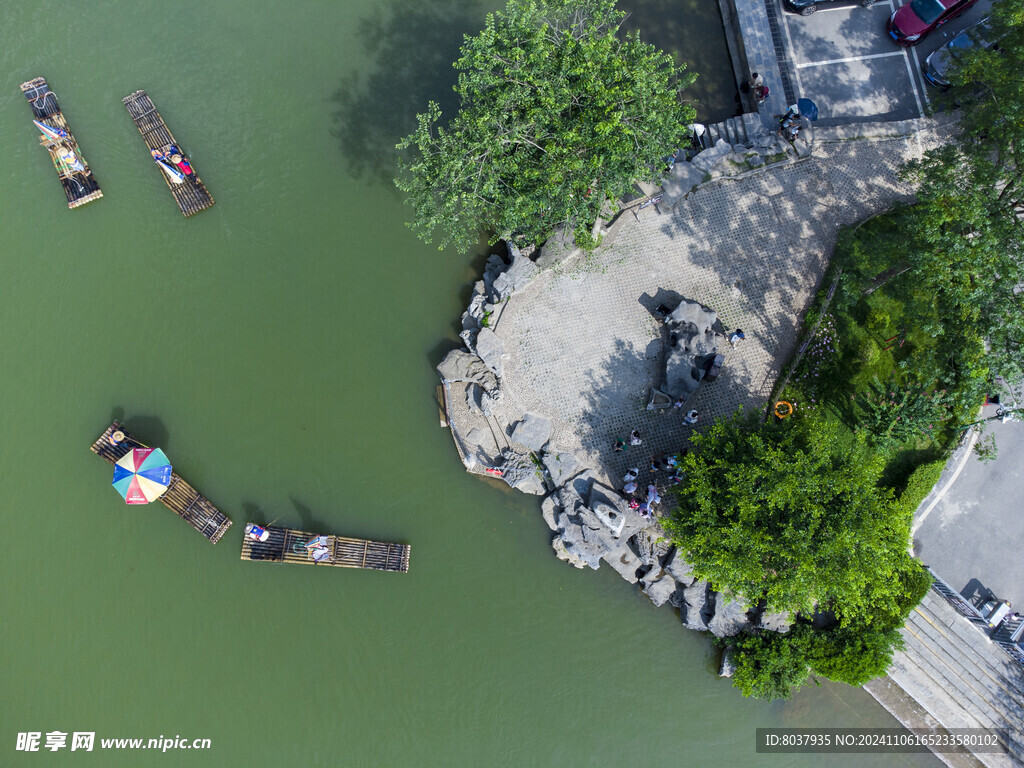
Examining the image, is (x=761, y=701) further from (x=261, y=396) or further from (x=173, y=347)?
(x=173, y=347)

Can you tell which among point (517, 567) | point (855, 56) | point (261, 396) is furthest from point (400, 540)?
point (855, 56)

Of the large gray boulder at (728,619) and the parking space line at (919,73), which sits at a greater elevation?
the parking space line at (919,73)

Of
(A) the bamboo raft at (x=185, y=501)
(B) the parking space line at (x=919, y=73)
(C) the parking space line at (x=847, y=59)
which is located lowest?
(A) the bamboo raft at (x=185, y=501)

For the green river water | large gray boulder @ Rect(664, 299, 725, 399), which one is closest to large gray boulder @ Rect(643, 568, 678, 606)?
the green river water

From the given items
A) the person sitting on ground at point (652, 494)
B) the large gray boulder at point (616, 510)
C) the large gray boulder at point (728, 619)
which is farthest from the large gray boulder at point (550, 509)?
the large gray boulder at point (728, 619)

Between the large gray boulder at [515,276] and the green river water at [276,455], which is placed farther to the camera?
the large gray boulder at [515,276]

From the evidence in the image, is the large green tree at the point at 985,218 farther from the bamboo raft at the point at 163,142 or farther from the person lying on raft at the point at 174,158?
the person lying on raft at the point at 174,158

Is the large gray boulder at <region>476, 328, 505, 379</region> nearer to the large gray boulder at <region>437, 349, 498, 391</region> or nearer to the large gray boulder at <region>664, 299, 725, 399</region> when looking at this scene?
the large gray boulder at <region>437, 349, 498, 391</region>

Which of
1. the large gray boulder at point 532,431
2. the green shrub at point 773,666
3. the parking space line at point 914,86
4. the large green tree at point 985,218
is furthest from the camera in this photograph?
the parking space line at point 914,86

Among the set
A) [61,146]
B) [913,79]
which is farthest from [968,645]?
[61,146]
